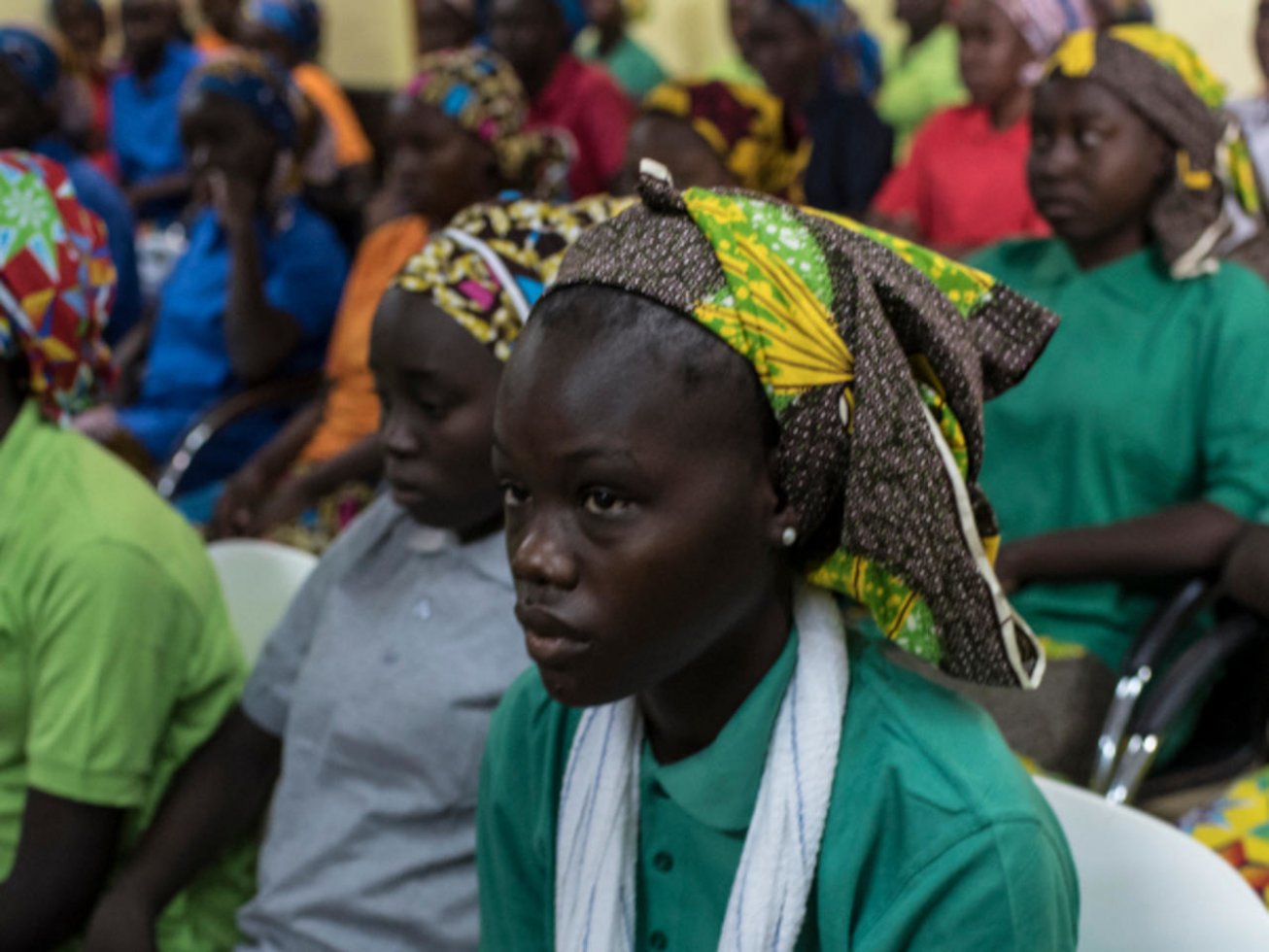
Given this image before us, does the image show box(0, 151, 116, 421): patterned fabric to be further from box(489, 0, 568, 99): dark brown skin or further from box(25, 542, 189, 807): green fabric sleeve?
box(489, 0, 568, 99): dark brown skin

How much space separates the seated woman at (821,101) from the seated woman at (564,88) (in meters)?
0.65

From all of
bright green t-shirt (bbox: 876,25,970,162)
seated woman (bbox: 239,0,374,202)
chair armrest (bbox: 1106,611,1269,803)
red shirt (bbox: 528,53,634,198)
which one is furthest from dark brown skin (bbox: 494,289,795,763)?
seated woman (bbox: 239,0,374,202)

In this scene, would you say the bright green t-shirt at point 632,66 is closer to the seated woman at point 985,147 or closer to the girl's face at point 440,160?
the seated woman at point 985,147

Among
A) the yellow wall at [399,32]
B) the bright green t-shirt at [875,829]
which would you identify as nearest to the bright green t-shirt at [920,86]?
the yellow wall at [399,32]

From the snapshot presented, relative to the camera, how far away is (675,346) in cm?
100

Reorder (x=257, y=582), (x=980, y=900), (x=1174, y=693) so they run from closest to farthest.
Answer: (x=980, y=900)
(x=1174, y=693)
(x=257, y=582)

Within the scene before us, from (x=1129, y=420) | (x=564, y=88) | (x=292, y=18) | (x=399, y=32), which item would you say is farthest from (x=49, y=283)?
(x=399, y=32)

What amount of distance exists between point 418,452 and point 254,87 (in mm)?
2217

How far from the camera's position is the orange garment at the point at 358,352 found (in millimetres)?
3172

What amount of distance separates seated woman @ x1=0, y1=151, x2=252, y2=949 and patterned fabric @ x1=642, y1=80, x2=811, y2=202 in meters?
1.36

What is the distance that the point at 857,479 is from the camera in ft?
3.30

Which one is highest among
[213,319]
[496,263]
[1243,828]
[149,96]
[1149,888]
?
[496,263]

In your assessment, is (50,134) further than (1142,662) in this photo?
Yes

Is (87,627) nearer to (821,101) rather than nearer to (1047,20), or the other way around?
(1047,20)
